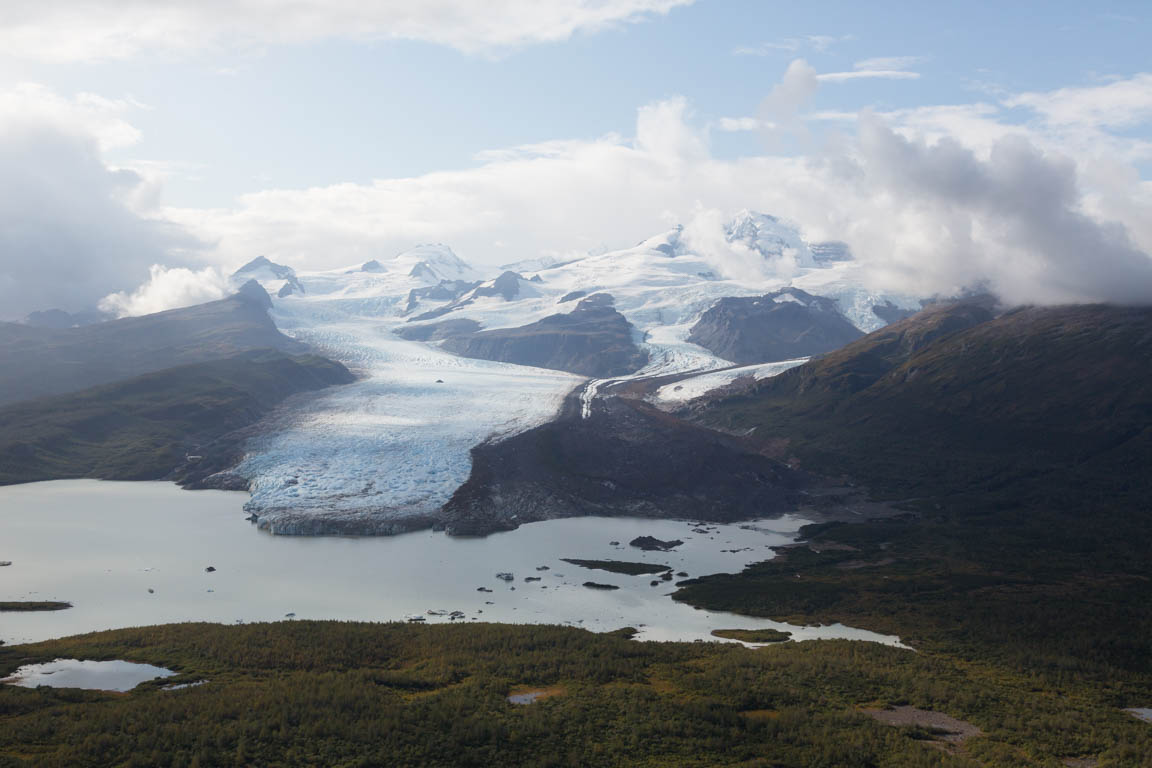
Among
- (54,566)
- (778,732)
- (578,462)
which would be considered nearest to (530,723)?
(778,732)

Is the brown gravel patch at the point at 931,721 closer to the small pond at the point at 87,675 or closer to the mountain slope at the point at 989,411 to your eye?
the small pond at the point at 87,675

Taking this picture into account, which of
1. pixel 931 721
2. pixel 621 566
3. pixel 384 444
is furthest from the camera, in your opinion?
pixel 384 444

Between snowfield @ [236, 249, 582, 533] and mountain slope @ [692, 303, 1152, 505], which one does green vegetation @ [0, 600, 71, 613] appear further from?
mountain slope @ [692, 303, 1152, 505]

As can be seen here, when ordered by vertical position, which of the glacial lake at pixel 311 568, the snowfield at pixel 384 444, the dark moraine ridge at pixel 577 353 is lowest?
the glacial lake at pixel 311 568

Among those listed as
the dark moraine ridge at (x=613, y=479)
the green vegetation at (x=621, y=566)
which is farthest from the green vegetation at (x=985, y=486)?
the dark moraine ridge at (x=613, y=479)

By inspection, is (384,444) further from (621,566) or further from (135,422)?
(621,566)

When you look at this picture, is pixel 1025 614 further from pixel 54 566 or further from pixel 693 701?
pixel 54 566

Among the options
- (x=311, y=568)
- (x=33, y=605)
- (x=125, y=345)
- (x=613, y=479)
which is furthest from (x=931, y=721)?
(x=125, y=345)
